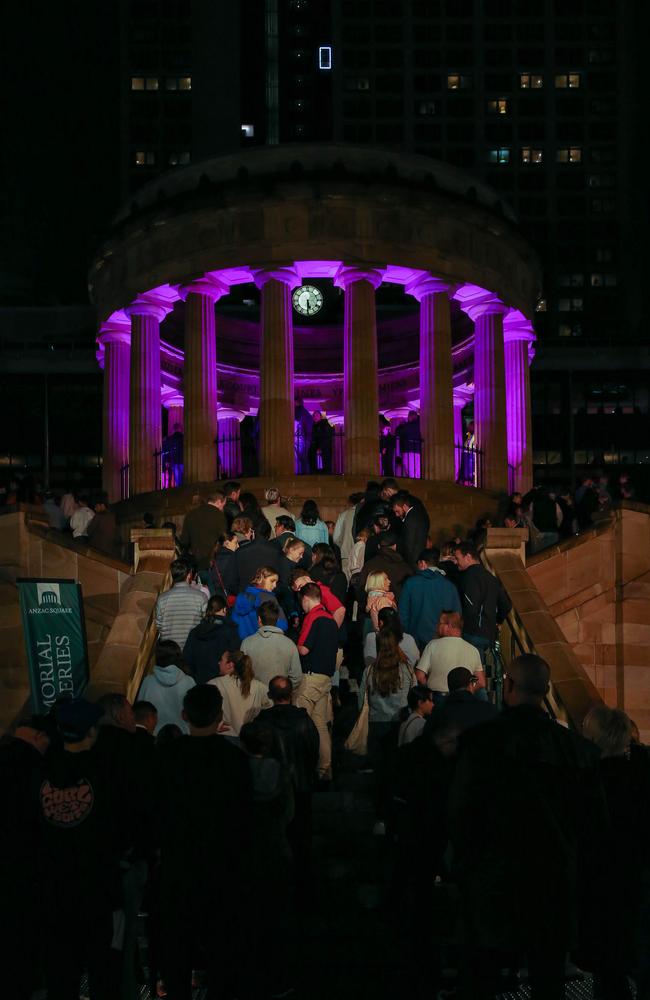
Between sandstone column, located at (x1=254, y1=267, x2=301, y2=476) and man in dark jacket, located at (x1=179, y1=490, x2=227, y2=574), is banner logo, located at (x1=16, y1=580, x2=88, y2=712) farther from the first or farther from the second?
sandstone column, located at (x1=254, y1=267, x2=301, y2=476)

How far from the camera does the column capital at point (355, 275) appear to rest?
33719 millimetres

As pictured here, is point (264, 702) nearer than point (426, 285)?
Yes

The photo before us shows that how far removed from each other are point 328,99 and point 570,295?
Answer: 30.7 m

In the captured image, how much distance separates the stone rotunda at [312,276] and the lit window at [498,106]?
7852 centimetres

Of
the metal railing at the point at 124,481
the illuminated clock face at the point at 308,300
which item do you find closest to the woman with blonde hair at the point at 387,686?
the metal railing at the point at 124,481

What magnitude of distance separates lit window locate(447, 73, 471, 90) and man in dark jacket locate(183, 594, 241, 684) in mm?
104240

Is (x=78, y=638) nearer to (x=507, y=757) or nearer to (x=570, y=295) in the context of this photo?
(x=507, y=757)

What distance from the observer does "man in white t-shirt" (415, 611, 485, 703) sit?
45.7 feet

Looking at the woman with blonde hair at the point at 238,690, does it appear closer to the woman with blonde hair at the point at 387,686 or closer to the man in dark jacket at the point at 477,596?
the woman with blonde hair at the point at 387,686

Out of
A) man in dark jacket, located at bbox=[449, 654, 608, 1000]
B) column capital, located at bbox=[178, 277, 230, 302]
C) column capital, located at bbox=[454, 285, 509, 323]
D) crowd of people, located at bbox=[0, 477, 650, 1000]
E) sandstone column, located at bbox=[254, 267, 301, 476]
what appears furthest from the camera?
column capital, located at bbox=[454, 285, 509, 323]

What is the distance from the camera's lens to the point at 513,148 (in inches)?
4402

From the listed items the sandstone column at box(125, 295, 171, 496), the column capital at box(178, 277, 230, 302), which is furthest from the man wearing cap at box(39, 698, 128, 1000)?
the sandstone column at box(125, 295, 171, 496)

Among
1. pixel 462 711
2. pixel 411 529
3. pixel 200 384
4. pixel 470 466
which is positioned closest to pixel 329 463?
pixel 470 466

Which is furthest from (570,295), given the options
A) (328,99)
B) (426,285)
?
(426,285)
